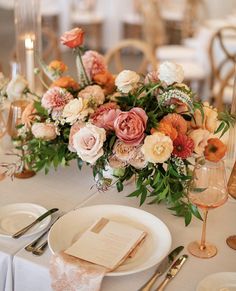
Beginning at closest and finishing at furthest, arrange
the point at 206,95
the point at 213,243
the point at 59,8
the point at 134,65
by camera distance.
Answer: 1. the point at 213,243
2. the point at 206,95
3. the point at 134,65
4. the point at 59,8

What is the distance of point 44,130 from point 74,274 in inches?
19.8

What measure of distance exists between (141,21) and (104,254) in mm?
5754

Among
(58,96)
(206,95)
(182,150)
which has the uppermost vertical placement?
(58,96)

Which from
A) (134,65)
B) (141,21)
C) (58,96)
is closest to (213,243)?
(58,96)

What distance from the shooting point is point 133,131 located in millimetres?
1259

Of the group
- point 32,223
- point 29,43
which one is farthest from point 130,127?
point 29,43

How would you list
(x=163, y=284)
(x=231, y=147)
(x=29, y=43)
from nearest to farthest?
(x=163, y=284) < (x=231, y=147) < (x=29, y=43)

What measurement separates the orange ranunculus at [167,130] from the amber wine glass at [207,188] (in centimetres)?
13

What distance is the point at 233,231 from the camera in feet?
4.29

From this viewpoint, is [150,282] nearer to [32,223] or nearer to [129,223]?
[129,223]

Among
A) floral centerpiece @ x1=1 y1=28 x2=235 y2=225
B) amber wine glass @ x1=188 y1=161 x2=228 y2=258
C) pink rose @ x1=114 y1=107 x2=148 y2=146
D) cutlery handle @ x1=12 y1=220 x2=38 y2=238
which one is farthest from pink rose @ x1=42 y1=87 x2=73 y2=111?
amber wine glass @ x1=188 y1=161 x2=228 y2=258

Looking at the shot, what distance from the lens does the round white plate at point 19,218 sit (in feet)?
4.17

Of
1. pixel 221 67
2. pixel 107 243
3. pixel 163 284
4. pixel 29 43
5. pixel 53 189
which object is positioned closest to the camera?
pixel 163 284

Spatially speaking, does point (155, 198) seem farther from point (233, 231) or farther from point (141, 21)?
point (141, 21)
